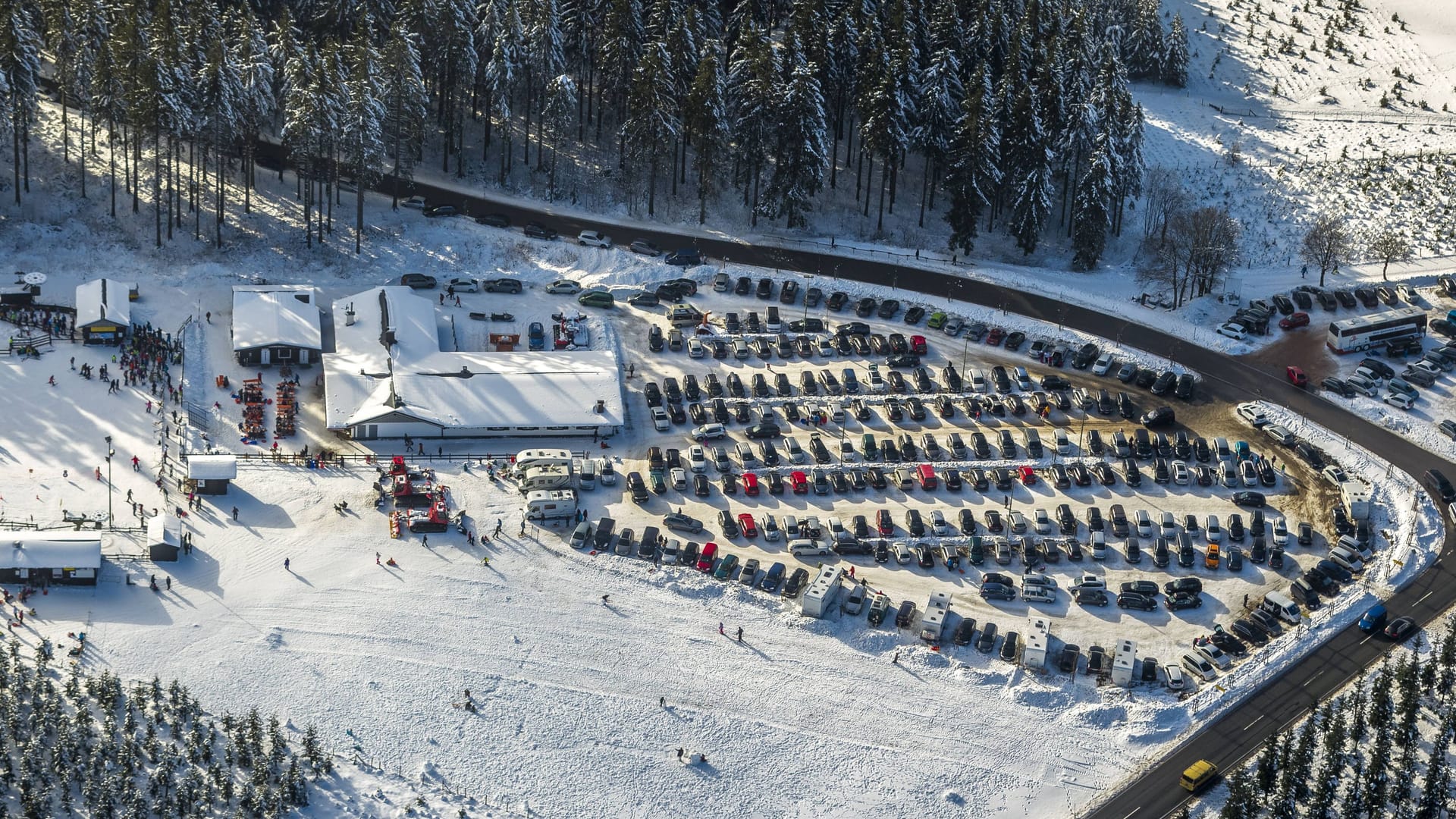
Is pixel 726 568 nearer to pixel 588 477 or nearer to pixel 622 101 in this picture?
pixel 588 477

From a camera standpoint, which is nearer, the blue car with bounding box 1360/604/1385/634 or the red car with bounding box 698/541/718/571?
the blue car with bounding box 1360/604/1385/634

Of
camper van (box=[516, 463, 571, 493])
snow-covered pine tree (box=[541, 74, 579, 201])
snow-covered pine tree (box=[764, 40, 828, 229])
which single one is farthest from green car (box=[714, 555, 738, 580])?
snow-covered pine tree (box=[541, 74, 579, 201])

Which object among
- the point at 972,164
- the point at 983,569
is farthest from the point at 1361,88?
the point at 983,569

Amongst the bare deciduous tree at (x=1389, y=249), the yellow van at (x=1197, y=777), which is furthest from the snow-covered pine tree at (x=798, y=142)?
the yellow van at (x=1197, y=777)

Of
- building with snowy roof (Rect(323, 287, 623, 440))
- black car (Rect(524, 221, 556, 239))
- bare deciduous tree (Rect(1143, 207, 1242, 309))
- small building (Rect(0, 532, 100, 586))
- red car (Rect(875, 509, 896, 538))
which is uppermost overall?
bare deciduous tree (Rect(1143, 207, 1242, 309))

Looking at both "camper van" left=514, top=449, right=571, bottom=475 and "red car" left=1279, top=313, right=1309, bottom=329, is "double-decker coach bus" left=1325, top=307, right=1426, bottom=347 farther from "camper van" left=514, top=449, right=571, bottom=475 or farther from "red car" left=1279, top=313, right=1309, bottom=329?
"camper van" left=514, top=449, right=571, bottom=475

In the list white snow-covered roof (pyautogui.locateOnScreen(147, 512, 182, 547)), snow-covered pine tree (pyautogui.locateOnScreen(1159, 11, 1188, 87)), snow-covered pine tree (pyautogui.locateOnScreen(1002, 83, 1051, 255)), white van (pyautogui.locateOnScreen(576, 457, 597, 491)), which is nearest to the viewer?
white snow-covered roof (pyautogui.locateOnScreen(147, 512, 182, 547))

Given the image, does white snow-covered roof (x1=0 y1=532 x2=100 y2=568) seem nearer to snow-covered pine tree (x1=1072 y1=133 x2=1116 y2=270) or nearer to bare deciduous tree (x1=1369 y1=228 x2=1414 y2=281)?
snow-covered pine tree (x1=1072 y1=133 x2=1116 y2=270)

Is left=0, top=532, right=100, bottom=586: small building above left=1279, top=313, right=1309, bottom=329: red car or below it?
below

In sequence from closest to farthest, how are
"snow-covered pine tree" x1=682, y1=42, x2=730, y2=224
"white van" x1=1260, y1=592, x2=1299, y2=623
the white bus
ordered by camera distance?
"white van" x1=1260, y1=592, x2=1299, y2=623 → the white bus → "snow-covered pine tree" x1=682, y1=42, x2=730, y2=224
